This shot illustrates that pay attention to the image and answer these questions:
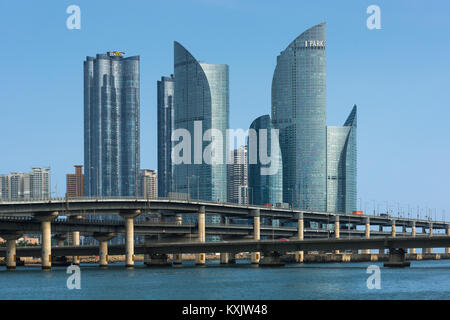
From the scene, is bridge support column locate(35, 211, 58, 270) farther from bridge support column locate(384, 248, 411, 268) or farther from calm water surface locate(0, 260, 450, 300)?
bridge support column locate(384, 248, 411, 268)

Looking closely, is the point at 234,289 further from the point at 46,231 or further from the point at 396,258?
the point at 46,231

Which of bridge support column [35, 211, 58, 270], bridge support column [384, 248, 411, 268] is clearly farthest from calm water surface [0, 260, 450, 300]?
bridge support column [384, 248, 411, 268]

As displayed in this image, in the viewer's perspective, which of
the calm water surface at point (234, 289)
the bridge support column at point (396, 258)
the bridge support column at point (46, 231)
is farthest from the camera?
the bridge support column at point (46, 231)

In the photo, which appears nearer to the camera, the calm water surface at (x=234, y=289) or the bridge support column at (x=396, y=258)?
the calm water surface at (x=234, y=289)

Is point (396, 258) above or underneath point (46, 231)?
underneath

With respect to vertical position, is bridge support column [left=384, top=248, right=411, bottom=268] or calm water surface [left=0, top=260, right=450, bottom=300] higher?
calm water surface [left=0, top=260, right=450, bottom=300]

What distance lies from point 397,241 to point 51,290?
91558 millimetres

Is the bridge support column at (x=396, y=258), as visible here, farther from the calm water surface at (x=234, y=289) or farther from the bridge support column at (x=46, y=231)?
the bridge support column at (x=46, y=231)

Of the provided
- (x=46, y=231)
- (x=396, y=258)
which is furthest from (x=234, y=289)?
(x=46, y=231)

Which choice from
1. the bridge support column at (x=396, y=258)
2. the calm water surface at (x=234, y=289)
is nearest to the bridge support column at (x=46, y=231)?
the calm water surface at (x=234, y=289)

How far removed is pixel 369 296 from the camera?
104000mm
